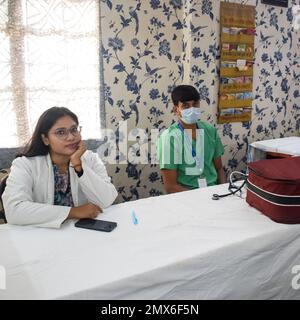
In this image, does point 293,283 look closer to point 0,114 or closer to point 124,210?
point 124,210

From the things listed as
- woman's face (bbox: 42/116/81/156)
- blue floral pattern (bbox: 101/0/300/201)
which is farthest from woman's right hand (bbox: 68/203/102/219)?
blue floral pattern (bbox: 101/0/300/201)

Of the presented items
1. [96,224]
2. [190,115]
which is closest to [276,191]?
[96,224]

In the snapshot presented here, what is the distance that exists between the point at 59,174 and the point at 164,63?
52.4 inches

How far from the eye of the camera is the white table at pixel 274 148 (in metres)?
2.48

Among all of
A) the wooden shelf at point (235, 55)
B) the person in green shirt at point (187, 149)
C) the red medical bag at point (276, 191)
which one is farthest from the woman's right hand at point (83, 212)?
the wooden shelf at point (235, 55)

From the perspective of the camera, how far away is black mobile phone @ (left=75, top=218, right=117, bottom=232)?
1.22m

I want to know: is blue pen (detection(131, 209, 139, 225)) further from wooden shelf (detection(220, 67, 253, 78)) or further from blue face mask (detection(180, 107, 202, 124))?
wooden shelf (detection(220, 67, 253, 78))

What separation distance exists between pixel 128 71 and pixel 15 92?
2.52ft

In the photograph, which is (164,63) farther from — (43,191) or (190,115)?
(43,191)

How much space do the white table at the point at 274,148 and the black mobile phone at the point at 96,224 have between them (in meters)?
1.67

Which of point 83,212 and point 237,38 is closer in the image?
point 83,212

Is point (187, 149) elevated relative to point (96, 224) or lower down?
elevated

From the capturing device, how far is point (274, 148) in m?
2.55

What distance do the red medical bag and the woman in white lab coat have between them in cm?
62
